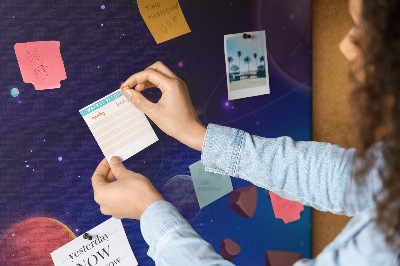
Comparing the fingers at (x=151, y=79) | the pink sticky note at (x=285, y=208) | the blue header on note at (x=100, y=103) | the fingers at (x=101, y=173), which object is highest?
the fingers at (x=151, y=79)

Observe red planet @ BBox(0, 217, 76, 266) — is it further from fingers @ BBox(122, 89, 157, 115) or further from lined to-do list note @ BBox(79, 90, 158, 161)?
fingers @ BBox(122, 89, 157, 115)

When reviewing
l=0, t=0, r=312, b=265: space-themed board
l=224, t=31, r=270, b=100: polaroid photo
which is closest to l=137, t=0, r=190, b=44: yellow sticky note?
l=0, t=0, r=312, b=265: space-themed board

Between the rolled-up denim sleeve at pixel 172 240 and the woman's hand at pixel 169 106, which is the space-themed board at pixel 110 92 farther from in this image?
the rolled-up denim sleeve at pixel 172 240

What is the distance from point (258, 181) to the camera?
724 millimetres

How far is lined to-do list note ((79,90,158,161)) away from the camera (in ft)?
2.43

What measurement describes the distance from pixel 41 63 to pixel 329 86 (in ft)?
2.36

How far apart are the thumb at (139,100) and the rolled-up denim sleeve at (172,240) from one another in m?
0.21

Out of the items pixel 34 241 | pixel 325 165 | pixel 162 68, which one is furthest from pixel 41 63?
pixel 325 165

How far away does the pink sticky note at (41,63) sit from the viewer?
69cm

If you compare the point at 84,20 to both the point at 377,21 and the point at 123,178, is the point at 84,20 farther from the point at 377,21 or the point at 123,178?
the point at 377,21

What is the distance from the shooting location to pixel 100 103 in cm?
75

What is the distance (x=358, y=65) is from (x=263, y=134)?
0.46 m

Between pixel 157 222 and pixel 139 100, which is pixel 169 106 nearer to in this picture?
pixel 139 100

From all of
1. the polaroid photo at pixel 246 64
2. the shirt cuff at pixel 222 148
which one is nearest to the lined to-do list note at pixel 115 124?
the shirt cuff at pixel 222 148
